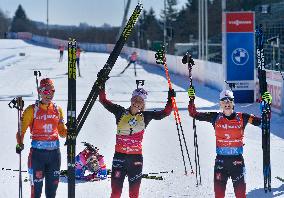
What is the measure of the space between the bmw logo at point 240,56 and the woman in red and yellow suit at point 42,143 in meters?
14.8

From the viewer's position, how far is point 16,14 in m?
138

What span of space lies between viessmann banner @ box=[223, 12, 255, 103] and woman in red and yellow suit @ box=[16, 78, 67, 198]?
14.4 metres

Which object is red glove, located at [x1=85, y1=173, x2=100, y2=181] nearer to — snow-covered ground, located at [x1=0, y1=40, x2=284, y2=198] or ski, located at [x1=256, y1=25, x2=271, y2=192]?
snow-covered ground, located at [x1=0, y1=40, x2=284, y2=198]

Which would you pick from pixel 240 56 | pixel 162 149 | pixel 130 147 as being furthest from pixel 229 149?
pixel 240 56

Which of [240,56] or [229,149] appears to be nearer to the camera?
[229,149]

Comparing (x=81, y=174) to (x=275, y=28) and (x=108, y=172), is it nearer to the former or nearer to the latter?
(x=108, y=172)

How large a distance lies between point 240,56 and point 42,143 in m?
15.1

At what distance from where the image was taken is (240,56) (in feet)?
70.2

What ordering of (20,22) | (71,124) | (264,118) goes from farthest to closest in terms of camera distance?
(20,22) → (264,118) → (71,124)

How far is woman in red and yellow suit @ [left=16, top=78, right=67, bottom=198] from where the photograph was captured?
7246 mm

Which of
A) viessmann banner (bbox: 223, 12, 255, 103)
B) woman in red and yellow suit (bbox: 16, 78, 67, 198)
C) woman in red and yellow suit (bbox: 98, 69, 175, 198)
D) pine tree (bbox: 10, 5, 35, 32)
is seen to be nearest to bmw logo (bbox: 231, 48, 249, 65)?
viessmann banner (bbox: 223, 12, 255, 103)

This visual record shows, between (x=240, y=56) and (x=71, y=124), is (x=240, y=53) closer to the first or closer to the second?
(x=240, y=56)

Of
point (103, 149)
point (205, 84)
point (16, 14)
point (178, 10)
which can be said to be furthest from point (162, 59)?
point (16, 14)

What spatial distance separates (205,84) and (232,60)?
741 centimetres
